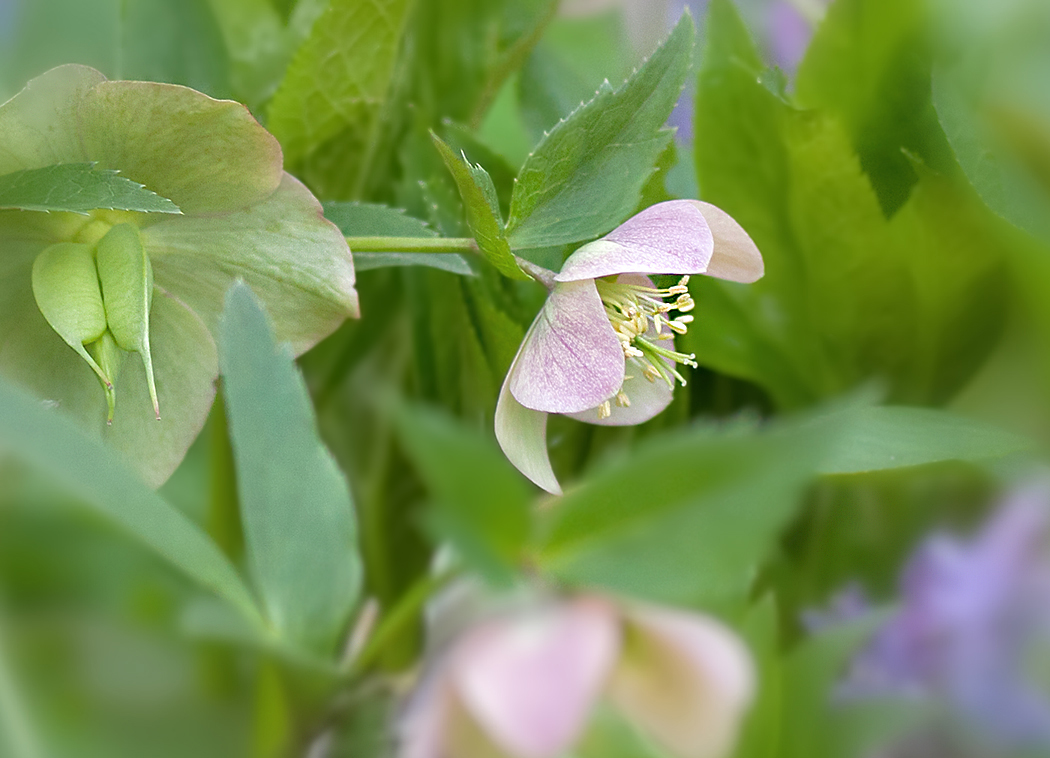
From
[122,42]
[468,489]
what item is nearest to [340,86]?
[122,42]

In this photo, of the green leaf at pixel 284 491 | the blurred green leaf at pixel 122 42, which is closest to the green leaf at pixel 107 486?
the green leaf at pixel 284 491

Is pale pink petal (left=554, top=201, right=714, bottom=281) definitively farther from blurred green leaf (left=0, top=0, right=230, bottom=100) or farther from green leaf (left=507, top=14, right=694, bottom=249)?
blurred green leaf (left=0, top=0, right=230, bottom=100)

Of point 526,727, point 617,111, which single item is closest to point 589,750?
point 526,727

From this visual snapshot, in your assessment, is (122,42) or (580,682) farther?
(122,42)

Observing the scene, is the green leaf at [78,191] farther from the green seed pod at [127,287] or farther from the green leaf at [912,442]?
the green leaf at [912,442]

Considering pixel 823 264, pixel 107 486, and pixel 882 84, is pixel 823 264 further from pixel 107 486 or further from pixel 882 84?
pixel 107 486

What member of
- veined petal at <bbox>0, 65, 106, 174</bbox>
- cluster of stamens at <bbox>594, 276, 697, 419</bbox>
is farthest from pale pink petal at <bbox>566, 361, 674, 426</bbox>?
veined petal at <bbox>0, 65, 106, 174</bbox>
